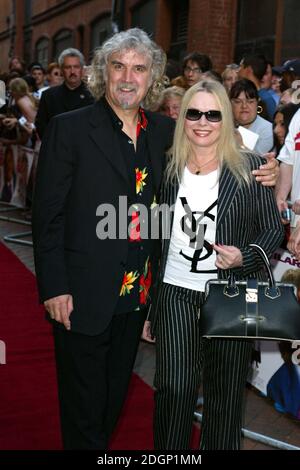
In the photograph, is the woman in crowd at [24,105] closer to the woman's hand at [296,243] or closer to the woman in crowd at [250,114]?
the woman in crowd at [250,114]

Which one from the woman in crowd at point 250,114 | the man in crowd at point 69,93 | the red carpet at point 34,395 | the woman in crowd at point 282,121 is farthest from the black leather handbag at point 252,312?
the man in crowd at point 69,93

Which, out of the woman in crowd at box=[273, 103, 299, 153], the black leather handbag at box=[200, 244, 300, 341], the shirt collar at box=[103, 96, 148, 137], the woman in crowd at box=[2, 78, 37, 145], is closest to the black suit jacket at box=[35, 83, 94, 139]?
the woman in crowd at box=[2, 78, 37, 145]

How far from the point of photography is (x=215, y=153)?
3160 mm

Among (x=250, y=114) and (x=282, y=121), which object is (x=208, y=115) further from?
(x=250, y=114)

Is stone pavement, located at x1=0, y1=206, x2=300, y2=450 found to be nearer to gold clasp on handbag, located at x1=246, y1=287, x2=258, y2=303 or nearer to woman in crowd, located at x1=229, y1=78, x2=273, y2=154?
gold clasp on handbag, located at x1=246, y1=287, x2=258, y2=303

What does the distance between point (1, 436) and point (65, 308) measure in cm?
126

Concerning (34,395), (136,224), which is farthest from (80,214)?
(34,395)

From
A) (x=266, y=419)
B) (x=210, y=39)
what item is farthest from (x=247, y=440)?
(x=210, y=39)

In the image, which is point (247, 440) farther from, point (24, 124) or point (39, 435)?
point (24, 124)

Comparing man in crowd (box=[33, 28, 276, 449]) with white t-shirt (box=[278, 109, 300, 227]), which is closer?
man in crowd (box=[33, 28, 276, 449])

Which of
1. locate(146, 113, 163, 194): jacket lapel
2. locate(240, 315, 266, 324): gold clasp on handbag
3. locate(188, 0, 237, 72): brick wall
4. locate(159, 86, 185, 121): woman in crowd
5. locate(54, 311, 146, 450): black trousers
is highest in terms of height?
locate(188, 0, 237, 72): brick wall

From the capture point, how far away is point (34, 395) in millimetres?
4402

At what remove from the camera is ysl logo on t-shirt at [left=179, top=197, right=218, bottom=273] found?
10.1ft

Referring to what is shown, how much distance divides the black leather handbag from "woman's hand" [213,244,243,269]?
0.25ft
